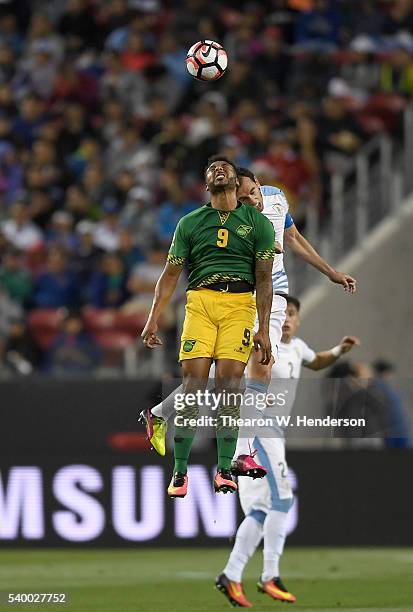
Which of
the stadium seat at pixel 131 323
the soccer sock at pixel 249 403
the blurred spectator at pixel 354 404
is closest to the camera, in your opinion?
the soccer sock at pixel 249 403

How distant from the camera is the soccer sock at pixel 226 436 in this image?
1066cm

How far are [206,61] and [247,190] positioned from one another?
1.13 metres

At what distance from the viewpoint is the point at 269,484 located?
475 inches

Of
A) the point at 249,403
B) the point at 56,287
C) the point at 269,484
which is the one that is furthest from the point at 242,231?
the point at 56,287

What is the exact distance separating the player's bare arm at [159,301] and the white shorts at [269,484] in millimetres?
1604

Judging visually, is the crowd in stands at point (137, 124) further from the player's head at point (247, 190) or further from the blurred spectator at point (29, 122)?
the player's head at point (247, 190)

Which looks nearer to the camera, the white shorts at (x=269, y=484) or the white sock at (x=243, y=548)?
the white sock at (x=243, y=548)

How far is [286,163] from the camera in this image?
64.1 feet

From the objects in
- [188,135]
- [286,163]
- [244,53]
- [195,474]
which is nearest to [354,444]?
[195,474]

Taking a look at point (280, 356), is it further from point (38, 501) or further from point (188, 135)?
point (188, 135)

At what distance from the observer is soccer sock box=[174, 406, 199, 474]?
1080 cm

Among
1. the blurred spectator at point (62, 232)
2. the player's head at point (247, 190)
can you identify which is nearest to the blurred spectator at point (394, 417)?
the player's head at point (247, 190)

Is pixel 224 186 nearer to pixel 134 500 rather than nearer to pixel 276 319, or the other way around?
pixel 276 319

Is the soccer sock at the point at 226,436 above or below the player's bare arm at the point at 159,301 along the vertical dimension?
below
